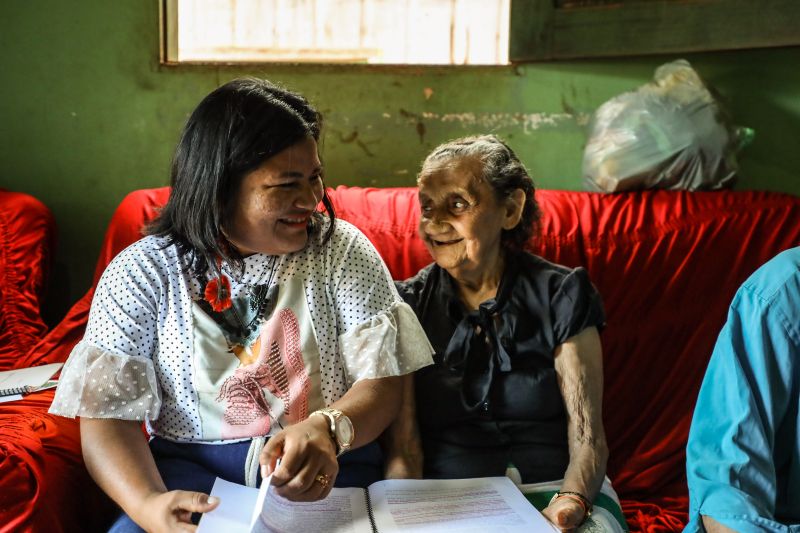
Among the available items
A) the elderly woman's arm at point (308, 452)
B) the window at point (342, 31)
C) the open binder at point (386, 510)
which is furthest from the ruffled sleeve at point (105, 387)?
the window at point (342, 31)

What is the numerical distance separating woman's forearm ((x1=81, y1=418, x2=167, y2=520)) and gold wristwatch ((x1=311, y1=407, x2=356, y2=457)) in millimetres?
310

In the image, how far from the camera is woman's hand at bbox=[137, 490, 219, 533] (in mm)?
1222

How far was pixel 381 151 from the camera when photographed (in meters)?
2.52

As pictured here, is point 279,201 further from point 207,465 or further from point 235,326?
point 207,465

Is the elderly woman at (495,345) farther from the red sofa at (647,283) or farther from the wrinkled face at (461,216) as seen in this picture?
the red sofa at (647,283)

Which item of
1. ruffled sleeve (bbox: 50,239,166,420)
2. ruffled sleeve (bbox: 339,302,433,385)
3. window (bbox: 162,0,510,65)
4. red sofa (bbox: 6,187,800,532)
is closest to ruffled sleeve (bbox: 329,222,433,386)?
ruffled sleeve (bbox: 339,302,433,385)

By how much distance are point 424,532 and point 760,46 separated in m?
1.75

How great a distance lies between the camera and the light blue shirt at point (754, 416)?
45.4 inches

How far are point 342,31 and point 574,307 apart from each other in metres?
1.43

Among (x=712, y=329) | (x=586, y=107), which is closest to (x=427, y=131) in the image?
(x=586, y=107)

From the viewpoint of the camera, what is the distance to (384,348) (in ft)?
4.77

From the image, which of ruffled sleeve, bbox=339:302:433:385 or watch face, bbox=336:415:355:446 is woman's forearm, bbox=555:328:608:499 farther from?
watch face, bbox=336:415:355:446

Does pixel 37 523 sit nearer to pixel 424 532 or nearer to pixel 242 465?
pixel 242 465

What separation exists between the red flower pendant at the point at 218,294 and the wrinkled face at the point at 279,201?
85 millimetres
